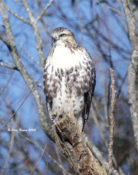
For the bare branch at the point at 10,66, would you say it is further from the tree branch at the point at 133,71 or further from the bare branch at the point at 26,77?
the tree branch at the point at 133,71

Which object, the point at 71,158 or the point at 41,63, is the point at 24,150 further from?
the point at 71,158

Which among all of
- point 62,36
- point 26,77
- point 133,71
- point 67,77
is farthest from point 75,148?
point 62,36

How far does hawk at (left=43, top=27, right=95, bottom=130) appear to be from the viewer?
4133 millimetres

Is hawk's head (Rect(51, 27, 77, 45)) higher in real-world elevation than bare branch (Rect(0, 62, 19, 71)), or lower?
higher

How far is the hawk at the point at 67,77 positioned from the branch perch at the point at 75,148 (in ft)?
2.39

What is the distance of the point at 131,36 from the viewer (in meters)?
4.37

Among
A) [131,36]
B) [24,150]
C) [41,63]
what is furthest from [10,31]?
[24,150]

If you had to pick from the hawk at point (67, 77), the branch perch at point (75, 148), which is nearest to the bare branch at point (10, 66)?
the hawk at point (67, 77)

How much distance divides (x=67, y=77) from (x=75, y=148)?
1.16m

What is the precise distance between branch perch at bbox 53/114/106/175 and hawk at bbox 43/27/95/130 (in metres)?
0.73

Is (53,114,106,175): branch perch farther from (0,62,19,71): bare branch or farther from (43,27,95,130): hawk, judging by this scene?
(0,62,19,71): bare branch

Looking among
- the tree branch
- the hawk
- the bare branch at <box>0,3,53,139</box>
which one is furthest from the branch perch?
the tree branch

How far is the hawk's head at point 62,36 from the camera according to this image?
14.4 ft

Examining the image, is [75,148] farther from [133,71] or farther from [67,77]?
[133,71]
